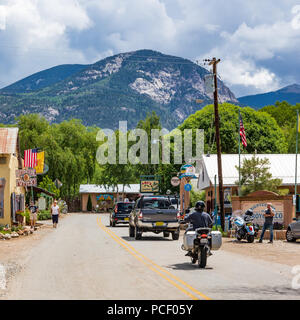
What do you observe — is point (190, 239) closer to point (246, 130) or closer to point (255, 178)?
point (255, 178)

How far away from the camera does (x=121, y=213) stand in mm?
38812

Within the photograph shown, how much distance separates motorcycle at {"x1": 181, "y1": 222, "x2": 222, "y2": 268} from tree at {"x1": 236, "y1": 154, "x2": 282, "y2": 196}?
81.9ft

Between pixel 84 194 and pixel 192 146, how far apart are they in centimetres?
3335

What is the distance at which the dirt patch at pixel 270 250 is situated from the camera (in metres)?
17.5

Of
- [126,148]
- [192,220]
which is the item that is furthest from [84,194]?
[192,220]

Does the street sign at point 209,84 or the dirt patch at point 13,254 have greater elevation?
the street sign at point 209,84

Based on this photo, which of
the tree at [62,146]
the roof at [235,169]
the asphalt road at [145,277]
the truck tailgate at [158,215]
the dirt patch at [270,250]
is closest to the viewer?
the asphalt road at [145,277]

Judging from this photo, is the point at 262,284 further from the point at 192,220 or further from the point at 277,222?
the point at 277,222

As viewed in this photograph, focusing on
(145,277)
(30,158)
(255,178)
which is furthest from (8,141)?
(145,277)

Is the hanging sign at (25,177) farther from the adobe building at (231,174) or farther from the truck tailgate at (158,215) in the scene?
the adobe building at (231,174)

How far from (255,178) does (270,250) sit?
20.4 metres

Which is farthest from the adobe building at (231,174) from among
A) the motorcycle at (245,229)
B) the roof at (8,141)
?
the motorcycle at (245,229)

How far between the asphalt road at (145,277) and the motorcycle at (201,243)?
0.34 meters

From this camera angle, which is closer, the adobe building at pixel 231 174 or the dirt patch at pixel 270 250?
the dirt patch at pixel 270 250
